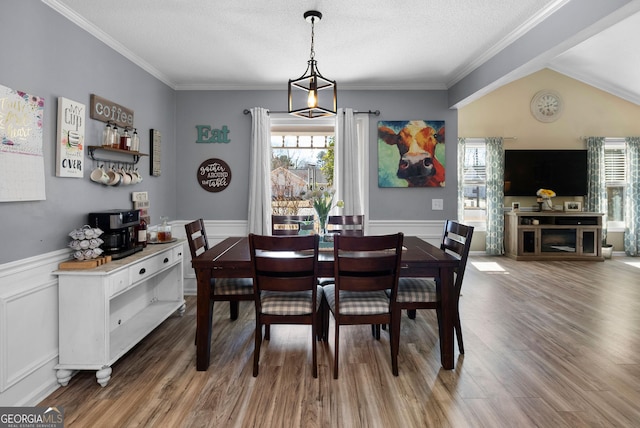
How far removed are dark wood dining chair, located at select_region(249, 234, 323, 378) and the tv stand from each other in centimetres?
547

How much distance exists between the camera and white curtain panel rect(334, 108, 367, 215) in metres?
4.35

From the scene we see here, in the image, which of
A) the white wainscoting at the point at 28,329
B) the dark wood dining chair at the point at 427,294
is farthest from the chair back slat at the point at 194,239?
the dark wood dining chair at the point at 427,294

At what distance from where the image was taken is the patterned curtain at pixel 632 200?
6742 millimetres

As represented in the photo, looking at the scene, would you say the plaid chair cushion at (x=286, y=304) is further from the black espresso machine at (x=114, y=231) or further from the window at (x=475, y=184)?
the window at (x=475, y=184)

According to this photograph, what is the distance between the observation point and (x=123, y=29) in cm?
291

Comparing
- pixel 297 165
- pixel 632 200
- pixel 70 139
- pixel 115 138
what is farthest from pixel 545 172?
pixel 70 139

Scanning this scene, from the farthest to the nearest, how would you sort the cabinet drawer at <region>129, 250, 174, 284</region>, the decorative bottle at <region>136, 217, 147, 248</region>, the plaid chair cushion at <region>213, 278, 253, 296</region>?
the decorative bottle at <region>136, 217, 147, 248</region> → the plaid chair cushion at <region>213, 278, 253, 296</region> → the cabinet drawer at <region>129, 250, 174, 284</region>

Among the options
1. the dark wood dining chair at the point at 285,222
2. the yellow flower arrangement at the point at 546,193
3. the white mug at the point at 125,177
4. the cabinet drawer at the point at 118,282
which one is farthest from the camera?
the yellow flower arrangement at the point at 546,193

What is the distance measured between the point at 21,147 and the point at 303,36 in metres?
2.19

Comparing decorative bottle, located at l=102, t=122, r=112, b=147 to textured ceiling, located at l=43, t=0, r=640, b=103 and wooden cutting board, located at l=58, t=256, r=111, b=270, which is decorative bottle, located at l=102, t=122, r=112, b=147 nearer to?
textured ceiling, located at l=43, t=0, r=640, b=103

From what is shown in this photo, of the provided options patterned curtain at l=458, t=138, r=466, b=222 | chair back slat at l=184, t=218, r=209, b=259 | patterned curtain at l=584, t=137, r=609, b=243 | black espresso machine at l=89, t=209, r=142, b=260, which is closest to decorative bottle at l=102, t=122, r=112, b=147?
black espresso machine at l=89, t=209, r=142, b=260

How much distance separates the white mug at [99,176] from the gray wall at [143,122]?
0.05m

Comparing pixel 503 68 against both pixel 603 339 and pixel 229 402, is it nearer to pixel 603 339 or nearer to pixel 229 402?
pixel 603 339

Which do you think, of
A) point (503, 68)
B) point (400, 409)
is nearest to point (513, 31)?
point (503, 68)
